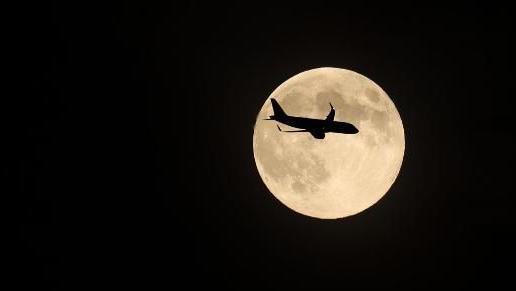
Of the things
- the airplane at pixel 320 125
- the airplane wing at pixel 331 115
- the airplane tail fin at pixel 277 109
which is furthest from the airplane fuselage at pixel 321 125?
the airplane tail fin at pixel 277 109

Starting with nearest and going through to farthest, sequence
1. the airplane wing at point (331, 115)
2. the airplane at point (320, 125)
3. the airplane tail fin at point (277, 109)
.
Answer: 1. the airplane wing at point (331, 115)
2. the airplane at point (320, 125)
3. the airplane tail fin at point (277, 109)

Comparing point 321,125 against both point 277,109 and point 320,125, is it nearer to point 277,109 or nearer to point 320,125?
point 320,125

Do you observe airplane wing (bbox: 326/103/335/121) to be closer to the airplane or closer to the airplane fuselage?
the airplane

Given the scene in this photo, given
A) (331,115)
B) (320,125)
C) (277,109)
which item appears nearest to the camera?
(331,115)

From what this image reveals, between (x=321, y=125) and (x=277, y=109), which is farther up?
(x=277, y=109)

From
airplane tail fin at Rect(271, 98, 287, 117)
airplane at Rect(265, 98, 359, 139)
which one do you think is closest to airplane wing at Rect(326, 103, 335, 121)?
airplane at Rect(265, 98, 359, 139)

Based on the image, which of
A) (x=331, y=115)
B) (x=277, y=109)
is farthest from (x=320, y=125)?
(x=277, y=109)

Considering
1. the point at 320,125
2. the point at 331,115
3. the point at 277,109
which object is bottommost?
the point at 320,125

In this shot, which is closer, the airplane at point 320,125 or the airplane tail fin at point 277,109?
the airplane at point 320,125

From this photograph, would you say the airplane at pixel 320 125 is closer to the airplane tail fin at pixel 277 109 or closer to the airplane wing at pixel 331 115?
the airplane wing at pixel 331 115

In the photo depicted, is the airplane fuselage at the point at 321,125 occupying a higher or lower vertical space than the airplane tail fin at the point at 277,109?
lower

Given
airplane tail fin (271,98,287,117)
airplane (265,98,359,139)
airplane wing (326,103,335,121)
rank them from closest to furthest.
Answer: airplane wing (326,103,335,121) < airplane (265,98,359,139) < airplane tail fin (271,98,287,117)

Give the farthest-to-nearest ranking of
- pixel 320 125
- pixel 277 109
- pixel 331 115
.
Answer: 1. pixel 277 109
2. pixel 320 125
3. pixel 331 115

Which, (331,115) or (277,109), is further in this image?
(277,109)
